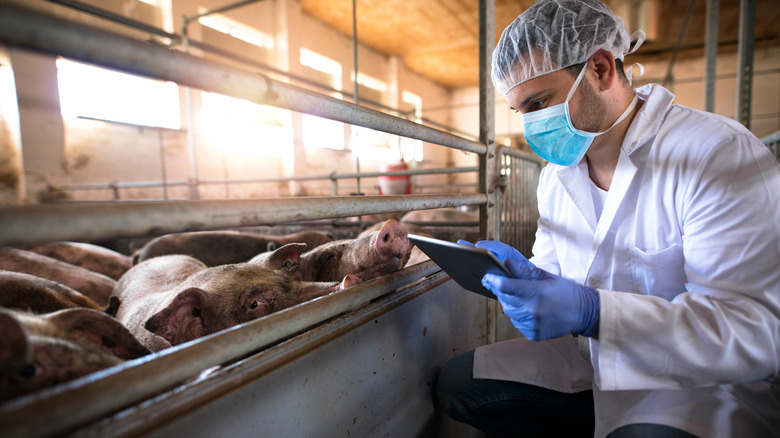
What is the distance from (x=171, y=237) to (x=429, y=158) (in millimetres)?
13734

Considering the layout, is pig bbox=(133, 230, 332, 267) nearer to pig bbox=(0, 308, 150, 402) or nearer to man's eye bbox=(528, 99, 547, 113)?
man's eye bbox=(528, 99, 547, 113)

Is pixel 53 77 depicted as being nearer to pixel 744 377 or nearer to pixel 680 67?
pixel 744 377

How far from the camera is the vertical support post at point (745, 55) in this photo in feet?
12.9

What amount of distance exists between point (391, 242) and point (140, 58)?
4.06ft

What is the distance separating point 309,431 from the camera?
98cm

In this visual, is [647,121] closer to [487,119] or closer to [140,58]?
[487,119]

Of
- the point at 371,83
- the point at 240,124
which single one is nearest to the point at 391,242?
the point at 240,124

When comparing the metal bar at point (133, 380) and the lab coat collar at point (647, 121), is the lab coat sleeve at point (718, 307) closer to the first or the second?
Result: the lab coat collar at point (647, 121)

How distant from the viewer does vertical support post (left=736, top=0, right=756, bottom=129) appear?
12.9ft

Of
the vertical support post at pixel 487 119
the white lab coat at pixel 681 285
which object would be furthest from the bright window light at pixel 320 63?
the white lab coat at pixel 681 285

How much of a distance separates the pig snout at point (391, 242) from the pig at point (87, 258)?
11.9 ft

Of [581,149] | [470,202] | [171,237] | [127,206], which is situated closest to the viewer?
[127,206]

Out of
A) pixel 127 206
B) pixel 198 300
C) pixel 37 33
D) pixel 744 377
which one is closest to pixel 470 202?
pixel 744 377

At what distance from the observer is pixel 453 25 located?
11.1m
